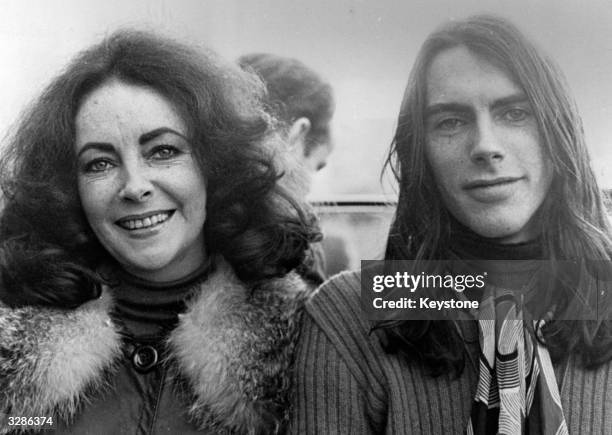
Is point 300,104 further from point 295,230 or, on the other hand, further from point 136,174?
point 136,174

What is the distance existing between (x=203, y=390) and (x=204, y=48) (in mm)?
647

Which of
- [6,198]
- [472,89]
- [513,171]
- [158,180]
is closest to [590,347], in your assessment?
[513,171]

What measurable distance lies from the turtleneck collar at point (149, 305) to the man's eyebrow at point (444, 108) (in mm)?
532

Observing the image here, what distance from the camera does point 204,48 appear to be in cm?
125

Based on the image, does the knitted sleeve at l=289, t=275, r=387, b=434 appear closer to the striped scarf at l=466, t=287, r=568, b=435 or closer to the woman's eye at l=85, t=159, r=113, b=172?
the striped scarf at l=466, t=287, r=568, b=435

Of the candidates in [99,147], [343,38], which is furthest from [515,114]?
[99,147]

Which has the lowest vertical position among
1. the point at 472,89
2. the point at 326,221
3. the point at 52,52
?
the point at 326,221

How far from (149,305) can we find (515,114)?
2.36 feet

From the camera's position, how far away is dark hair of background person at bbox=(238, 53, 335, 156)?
129cm

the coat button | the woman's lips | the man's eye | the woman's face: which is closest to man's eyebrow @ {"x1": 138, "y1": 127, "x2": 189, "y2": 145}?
the woman's face

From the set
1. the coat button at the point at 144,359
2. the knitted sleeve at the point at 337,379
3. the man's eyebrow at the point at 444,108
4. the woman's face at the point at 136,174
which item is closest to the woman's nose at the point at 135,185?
the woman's face at the point at 136,174

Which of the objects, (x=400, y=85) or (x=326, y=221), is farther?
(x=326, y=221)

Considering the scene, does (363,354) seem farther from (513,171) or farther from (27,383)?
(27,383)

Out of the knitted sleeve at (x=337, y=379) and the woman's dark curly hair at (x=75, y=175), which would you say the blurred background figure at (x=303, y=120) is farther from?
Result: the knitted sleeve at (x=337, y=379)
